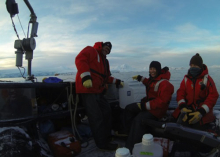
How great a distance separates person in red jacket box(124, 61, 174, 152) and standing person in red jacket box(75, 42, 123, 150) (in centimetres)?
38

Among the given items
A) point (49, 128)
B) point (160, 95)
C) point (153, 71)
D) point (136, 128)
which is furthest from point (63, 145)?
point (153, 71)

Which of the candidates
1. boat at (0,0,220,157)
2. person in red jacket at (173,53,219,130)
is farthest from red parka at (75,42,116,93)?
person in red jacket at (173,53,219,130)

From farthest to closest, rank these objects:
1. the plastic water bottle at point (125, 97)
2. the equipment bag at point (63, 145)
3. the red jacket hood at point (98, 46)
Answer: the plastic water bottle at point (125, 97), the red jacket hood at point (98, 46), the equipment bag at point (63, 145)

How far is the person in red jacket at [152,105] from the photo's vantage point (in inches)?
107

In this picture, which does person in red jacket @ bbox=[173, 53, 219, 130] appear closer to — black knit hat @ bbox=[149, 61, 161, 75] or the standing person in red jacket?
black knit hat @ bbox=[149, 61, 161, 75]

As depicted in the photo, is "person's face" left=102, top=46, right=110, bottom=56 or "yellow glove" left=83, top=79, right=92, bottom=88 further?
"person's face" left=102, top=46, right=110, bottom=56

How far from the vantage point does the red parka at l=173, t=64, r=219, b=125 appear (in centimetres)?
273

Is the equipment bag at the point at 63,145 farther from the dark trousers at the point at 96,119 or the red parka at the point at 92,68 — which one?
the red parka at the point at 92,68

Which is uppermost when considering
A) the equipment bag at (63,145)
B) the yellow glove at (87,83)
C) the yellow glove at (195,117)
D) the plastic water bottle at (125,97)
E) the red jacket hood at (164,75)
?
the red jacket hood at (164,75)

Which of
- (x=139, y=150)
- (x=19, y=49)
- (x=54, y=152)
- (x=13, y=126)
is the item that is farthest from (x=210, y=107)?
(x=19, y=49)

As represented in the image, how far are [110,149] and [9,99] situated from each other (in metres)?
1.66

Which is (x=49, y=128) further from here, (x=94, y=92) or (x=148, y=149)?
(x=148, y=149)

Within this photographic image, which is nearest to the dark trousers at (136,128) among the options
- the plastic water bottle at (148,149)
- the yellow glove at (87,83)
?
the yellow glove at (87,83)

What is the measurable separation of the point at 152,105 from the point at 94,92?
95 centimetres
